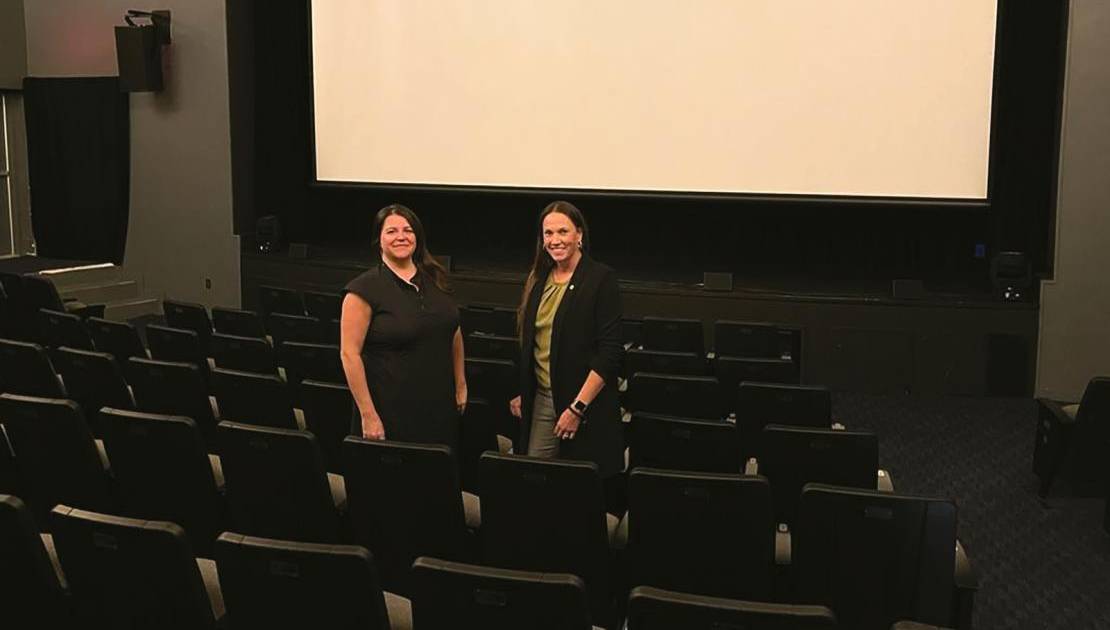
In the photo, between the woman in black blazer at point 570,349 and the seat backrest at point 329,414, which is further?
the seat backrest at point 329,414

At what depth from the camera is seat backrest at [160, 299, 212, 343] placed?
7.15 m

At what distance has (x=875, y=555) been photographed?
3.25 metres

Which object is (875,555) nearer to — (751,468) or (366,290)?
(751,468)

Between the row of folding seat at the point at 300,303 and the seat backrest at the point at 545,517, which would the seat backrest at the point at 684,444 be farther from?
the row of folding seat at the point at 300,303

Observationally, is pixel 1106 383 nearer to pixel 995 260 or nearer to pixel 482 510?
pixel 995 260

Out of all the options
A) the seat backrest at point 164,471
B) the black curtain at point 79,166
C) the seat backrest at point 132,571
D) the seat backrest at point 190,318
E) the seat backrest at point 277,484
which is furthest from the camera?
the black curtain at point 79,166

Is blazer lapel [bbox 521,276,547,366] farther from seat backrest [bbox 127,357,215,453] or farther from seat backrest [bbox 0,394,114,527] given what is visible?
seat backrest [bbox 0,394,114,527]

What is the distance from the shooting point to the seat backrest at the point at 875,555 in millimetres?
3186

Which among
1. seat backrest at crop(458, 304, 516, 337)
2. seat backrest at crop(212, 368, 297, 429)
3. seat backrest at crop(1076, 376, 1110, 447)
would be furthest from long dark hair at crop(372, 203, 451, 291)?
seat backrest at crop(1076, 376, 1110, 447)

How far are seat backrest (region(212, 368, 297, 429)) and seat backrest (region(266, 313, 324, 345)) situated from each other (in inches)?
70.7

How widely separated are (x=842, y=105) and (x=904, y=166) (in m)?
0.69

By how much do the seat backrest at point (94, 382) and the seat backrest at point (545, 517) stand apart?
93.5 inches

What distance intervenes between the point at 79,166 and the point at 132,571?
10814mm

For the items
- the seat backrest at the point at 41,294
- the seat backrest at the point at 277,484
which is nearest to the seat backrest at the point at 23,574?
the seat backrest at the point at 277,484
